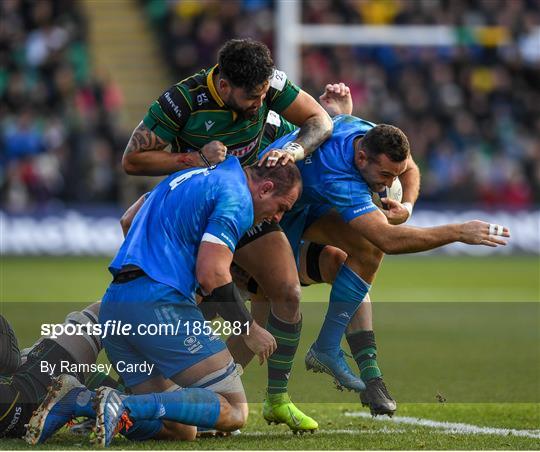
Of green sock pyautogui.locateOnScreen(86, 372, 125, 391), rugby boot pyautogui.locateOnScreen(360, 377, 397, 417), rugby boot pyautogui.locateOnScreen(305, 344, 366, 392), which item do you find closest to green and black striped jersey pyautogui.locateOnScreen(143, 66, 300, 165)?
rugby boot pyautogui.locateOnScreen(305, 344, 366, 392)

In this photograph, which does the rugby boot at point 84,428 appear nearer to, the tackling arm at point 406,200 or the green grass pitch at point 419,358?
the green grass pitch at point 419,358

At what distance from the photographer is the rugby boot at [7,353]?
6.66 meters

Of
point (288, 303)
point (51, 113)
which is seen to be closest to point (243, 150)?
point (288, 303)

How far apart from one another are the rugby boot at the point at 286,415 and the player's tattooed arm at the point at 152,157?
1.47 m

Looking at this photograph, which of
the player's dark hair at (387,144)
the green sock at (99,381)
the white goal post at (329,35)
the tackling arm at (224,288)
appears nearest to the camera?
the tackling arm at (224,288)

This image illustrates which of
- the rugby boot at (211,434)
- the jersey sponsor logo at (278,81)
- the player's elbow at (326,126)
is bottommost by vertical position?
the rugby boot at (211,434)

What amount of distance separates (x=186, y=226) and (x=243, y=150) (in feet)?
4.41

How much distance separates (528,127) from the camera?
24.4 m

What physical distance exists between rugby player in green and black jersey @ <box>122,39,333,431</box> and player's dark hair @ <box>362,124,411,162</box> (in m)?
0.42

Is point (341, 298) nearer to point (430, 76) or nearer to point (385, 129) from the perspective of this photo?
point (385, 129)

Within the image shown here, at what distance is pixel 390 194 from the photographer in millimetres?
7605

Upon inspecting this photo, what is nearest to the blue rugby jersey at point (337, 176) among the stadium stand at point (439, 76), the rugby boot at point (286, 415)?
the rugby boot at point (286, 415)

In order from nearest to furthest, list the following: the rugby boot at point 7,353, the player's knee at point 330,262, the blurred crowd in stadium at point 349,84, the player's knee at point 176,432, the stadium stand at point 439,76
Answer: the player's knee at point 176,432 < the rugby boot at point 7,353 < the player's knee at point 330,262 < the blurred crowd in stadium at point 349,84 < the stadium stand at point 439,76

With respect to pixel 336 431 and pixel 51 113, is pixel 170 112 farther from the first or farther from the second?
pixel 51 113
